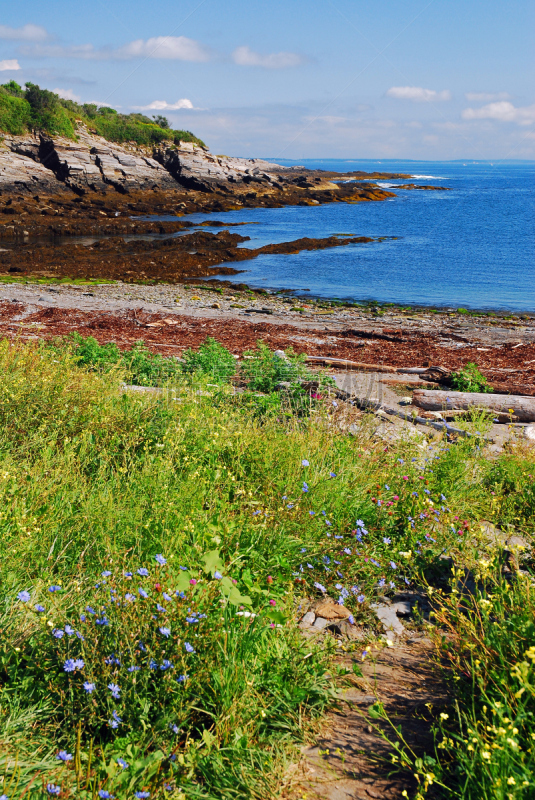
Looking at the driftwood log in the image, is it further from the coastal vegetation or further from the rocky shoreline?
the coastal vegetation

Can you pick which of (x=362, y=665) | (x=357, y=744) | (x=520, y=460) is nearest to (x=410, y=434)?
(x=520, y=460)

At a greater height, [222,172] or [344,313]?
[222,172]

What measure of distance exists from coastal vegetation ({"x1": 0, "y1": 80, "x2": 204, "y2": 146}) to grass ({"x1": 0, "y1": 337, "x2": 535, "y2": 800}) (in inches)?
2342

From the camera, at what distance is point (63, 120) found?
56000 millimetres

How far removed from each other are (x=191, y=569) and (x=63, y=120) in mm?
64602

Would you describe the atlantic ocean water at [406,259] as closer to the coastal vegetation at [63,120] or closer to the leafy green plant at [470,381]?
the leafy green plant at [470,381]

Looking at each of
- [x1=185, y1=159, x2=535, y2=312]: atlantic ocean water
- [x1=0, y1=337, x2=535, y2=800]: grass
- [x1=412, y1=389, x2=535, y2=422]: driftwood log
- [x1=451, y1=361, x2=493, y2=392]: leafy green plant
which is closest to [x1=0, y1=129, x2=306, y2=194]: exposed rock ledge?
[x1=185, y1=159, x2=535, y2=312]: atlantic ocean water

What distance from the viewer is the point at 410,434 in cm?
600

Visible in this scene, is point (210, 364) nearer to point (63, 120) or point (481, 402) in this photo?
point (481, 402)

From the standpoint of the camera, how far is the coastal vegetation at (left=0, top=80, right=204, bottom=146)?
5422cm

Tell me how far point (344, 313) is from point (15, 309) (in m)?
11.3

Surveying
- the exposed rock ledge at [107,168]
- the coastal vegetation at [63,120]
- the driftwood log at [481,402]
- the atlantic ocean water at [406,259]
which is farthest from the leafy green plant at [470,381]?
the coastal vegetation at [63,120]

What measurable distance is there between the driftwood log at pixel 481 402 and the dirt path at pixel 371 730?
526 cm

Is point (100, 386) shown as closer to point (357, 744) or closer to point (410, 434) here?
point (410, 434)
